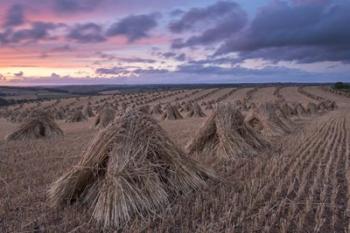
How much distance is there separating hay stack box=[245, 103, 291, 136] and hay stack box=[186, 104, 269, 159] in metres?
4.71

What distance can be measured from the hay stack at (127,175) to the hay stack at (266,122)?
34.1 ft

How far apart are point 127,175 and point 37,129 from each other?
1344 cm

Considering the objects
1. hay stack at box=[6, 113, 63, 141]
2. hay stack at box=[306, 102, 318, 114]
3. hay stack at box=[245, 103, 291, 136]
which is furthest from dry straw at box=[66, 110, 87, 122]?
hay stack at box=[245, 103, 291, 136]

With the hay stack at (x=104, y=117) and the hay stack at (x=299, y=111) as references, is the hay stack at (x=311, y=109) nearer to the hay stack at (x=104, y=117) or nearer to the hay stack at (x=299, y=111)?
the hay stack at (x=299, y=111)

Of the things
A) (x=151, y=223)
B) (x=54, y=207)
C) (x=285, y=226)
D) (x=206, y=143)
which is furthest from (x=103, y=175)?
(x=206, y=143)

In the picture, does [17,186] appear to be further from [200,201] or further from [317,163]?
[317,163]

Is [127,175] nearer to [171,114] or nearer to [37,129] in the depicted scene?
[37,129]

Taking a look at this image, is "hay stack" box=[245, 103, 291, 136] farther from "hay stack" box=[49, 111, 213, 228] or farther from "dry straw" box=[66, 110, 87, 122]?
"dry straw" box=[66, 110, 87, 122]

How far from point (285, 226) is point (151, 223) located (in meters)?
1.78

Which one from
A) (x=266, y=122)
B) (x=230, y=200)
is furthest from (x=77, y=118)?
(x=230, y=200)

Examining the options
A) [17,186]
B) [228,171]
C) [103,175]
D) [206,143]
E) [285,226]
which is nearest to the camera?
[285,226]

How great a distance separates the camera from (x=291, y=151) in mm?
13562

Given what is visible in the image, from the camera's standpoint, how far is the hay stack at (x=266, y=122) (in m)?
18.5

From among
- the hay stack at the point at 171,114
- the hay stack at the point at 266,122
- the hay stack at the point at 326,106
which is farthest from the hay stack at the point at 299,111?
the hay stack at the point at 266,122
